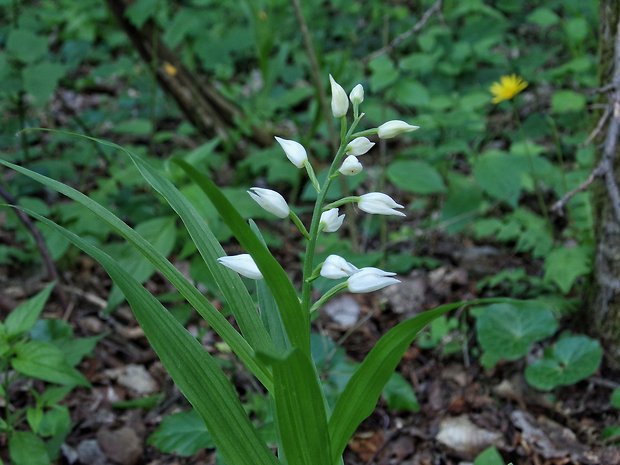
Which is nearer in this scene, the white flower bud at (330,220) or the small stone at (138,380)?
the white flower bud at (330,220)

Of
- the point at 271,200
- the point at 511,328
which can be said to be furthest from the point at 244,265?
the point at 511,328

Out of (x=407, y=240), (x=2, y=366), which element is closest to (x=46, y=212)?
(x=2, y=366)

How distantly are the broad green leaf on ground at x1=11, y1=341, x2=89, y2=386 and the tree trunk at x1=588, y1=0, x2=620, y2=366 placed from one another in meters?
1.45

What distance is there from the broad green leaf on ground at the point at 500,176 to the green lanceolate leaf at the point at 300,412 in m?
1.47

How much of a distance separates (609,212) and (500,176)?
52 centimetres

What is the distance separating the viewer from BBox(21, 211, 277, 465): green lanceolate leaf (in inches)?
43.5

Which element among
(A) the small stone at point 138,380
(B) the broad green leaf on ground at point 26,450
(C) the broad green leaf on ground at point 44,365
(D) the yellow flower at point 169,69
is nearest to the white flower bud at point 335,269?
(C) the broad green leaf on ground at point 44,365

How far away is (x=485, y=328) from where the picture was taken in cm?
205

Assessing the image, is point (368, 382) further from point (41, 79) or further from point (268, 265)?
point (41, 79)

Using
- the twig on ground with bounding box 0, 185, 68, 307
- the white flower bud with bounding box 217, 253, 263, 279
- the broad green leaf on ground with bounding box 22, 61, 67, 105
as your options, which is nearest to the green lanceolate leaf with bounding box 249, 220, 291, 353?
the white flower bud with bounding box 217, 253, 263, 279

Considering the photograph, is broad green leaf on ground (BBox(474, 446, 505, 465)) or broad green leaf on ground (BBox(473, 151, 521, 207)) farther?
broad green leaf on ground (BBox(473, 151, 521, 207))

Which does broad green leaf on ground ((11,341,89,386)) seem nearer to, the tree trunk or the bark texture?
the tree trunk

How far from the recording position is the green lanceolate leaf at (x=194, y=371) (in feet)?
3.62

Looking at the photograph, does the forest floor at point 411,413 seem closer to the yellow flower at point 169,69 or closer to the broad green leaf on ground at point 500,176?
the broad green leaf on ground at point 500,176
